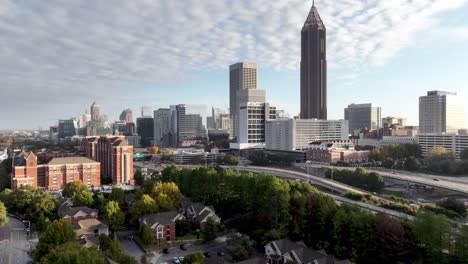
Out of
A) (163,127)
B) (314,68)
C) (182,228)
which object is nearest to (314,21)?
(314,68)

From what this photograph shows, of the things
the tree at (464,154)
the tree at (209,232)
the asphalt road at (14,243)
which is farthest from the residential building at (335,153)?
the asphalt road at (14,243)

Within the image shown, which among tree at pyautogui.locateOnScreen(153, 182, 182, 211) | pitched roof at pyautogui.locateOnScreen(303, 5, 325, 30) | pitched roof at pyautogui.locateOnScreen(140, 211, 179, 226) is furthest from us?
pitched roof at pyautogui.locateOnScreen(303, 5, 325, 30)

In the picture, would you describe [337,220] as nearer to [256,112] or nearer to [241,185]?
[241,185]

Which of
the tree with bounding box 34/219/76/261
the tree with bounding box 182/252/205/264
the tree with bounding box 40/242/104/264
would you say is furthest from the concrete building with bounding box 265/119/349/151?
the tree with bounding box 40/242/104/264

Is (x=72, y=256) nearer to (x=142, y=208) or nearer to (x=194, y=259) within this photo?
(x=194, y=259)

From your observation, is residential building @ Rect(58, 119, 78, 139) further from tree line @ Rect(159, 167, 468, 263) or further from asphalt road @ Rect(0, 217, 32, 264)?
tree line @ Rect(159, 167, 468, 263)

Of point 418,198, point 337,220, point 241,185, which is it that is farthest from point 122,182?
point 418,198

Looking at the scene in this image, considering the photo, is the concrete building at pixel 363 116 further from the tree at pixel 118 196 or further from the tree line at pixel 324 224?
the tree at pixel 118 196
